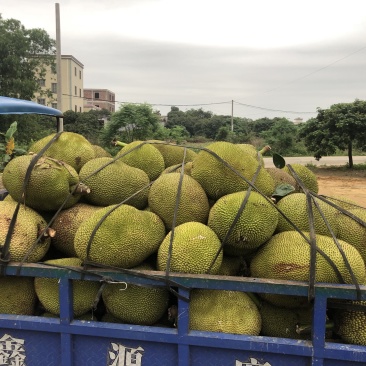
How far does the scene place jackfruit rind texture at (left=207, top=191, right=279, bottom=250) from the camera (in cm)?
195

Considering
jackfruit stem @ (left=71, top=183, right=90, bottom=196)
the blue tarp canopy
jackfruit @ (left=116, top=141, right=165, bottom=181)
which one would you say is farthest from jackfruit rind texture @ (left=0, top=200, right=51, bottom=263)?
the blue tarp canopy

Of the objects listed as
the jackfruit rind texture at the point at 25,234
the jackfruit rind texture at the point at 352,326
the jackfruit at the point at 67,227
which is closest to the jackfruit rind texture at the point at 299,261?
the jackfruit rind texture at the point at 352,326

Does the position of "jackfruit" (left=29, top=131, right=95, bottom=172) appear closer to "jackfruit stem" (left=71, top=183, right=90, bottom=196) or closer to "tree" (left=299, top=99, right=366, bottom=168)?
"jackfruit stem" (left=71, top=183, right=90, bottom=196)

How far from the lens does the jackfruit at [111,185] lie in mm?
2398

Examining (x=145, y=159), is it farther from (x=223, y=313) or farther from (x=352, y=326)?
(x=352, y=326)

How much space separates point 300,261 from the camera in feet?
5.95

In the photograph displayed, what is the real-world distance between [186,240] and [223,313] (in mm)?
365

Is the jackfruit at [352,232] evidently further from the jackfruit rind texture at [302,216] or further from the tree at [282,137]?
the tree at [282,137]

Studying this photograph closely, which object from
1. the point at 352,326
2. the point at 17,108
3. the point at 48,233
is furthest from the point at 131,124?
the point at 352,326

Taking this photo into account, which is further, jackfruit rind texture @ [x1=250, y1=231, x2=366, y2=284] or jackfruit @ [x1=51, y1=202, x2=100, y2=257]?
jackfruit @ [x1=51, y1=202, x2=100, y2=257]

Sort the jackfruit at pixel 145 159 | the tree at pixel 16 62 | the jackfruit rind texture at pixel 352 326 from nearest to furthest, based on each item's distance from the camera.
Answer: the jackfruit rind texture at pixel 352 326
the jackfruit at pixel 145 159
the tree at pixel 16 62

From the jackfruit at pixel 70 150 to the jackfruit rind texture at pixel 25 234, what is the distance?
482 mm

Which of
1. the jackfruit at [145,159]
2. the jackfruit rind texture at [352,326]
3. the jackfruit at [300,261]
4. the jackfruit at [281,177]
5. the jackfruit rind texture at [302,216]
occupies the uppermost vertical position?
the jackfruit at [145,159]

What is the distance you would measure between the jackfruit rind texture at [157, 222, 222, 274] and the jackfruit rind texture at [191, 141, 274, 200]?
1.35 ft
